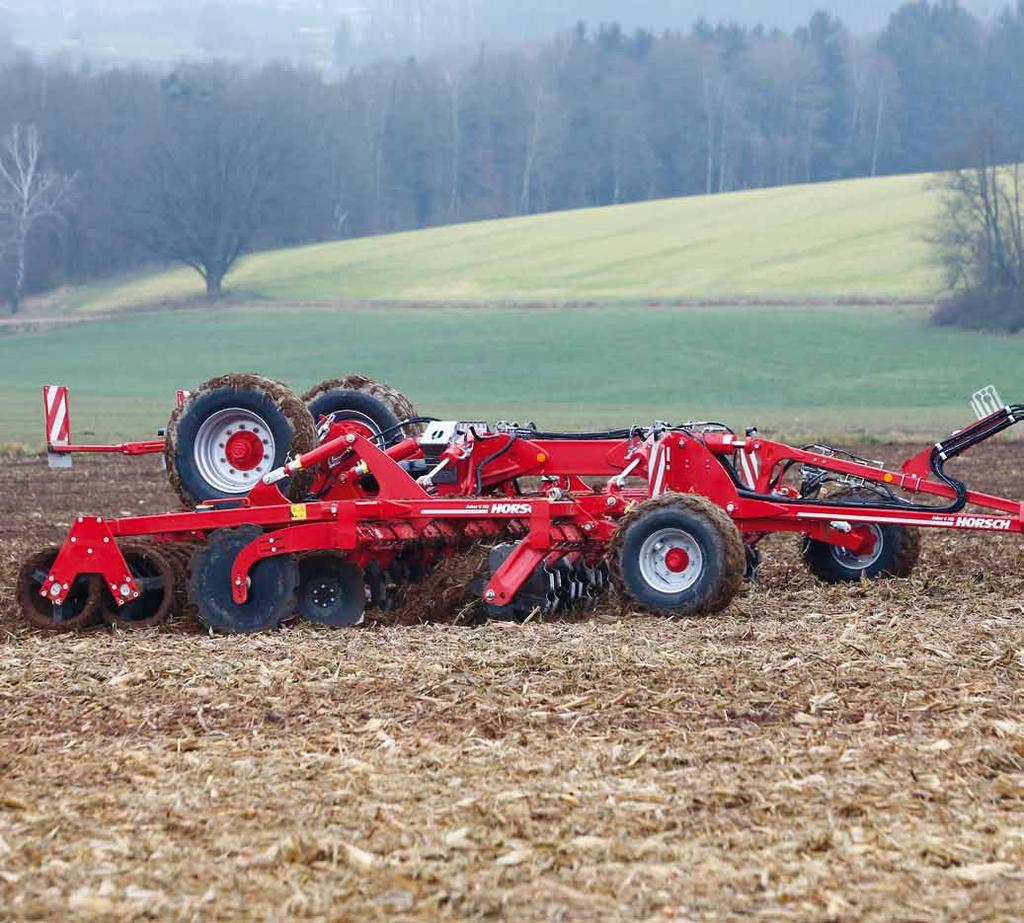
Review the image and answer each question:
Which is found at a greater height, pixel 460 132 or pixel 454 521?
pixel 460 132

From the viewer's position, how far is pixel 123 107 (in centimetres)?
9619

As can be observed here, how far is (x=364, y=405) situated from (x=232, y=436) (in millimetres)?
1667

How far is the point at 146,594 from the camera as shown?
460 inches

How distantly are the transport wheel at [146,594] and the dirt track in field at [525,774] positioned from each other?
1.22 meters

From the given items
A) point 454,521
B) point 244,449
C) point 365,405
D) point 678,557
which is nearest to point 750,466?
point 678,557

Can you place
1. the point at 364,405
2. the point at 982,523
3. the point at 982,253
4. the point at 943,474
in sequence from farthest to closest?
the point at 982,253 < the point at 364,405 < the point at 943,474 < the point at 982,523

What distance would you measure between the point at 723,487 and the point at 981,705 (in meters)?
4.51

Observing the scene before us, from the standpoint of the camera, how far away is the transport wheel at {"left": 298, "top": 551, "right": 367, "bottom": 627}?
11641 mm

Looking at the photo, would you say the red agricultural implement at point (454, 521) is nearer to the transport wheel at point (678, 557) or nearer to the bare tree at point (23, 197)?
the transport wheel at point (678, 557)

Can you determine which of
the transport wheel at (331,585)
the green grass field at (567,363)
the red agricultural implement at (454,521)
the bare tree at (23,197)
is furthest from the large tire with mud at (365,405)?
the bare tree at (23,197)

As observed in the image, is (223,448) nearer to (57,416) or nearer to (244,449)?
(244,449)

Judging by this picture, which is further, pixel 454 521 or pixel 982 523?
pixel 454 521

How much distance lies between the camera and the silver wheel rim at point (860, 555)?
12.8 m

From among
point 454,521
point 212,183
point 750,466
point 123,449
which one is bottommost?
point 454,521
